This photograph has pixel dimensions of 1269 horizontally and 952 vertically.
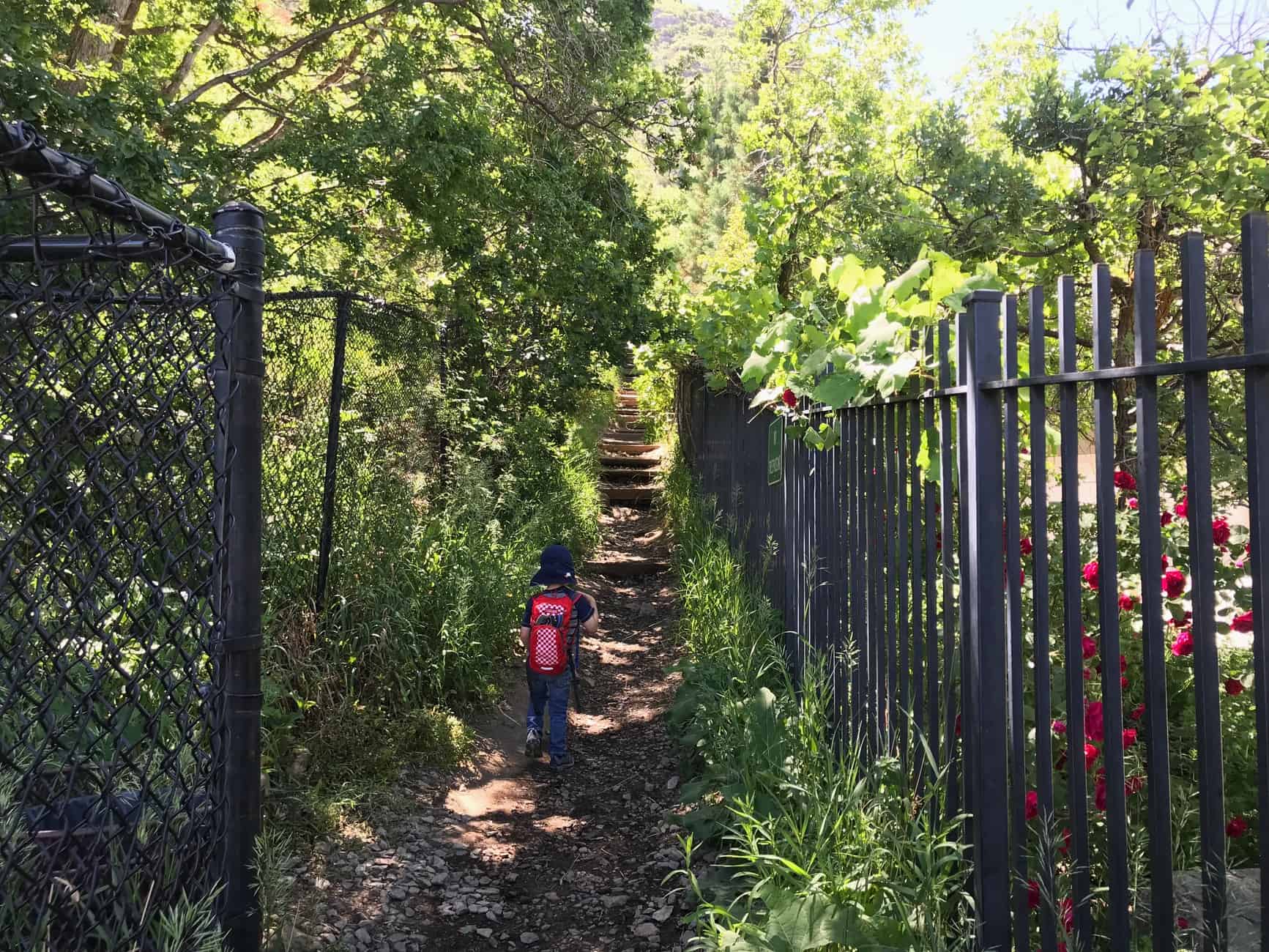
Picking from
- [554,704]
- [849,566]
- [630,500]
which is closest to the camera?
[849,566]

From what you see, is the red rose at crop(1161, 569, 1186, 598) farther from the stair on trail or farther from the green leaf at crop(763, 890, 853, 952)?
the stair on trail

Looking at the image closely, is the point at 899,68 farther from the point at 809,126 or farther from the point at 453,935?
the point at 453,935

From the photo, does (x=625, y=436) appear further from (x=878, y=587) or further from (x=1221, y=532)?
(x=1221, y=532)

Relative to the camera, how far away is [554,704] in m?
5.50

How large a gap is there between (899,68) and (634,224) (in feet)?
68.7

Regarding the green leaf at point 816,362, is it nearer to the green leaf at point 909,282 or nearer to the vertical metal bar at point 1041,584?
the green leaf at point 909,282

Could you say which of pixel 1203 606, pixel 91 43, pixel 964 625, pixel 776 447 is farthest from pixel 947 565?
pixel 91 43

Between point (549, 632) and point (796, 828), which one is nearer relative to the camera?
point (796, 828)

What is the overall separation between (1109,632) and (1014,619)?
431 mm

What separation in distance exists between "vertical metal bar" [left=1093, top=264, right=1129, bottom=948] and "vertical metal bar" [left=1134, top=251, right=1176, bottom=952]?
7 cm

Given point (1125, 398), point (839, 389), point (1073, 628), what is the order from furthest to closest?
point (1125, 398), point (839, 389), point (1073, 628)

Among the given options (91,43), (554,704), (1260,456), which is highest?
(91,43)

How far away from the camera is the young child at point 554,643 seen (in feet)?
17.9

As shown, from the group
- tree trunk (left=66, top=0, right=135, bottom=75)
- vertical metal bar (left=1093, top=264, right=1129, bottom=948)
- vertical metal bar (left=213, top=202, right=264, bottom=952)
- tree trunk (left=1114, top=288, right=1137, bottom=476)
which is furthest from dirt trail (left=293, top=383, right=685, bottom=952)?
tree trunk (left=66, top=0, right=135, bottom=75)
